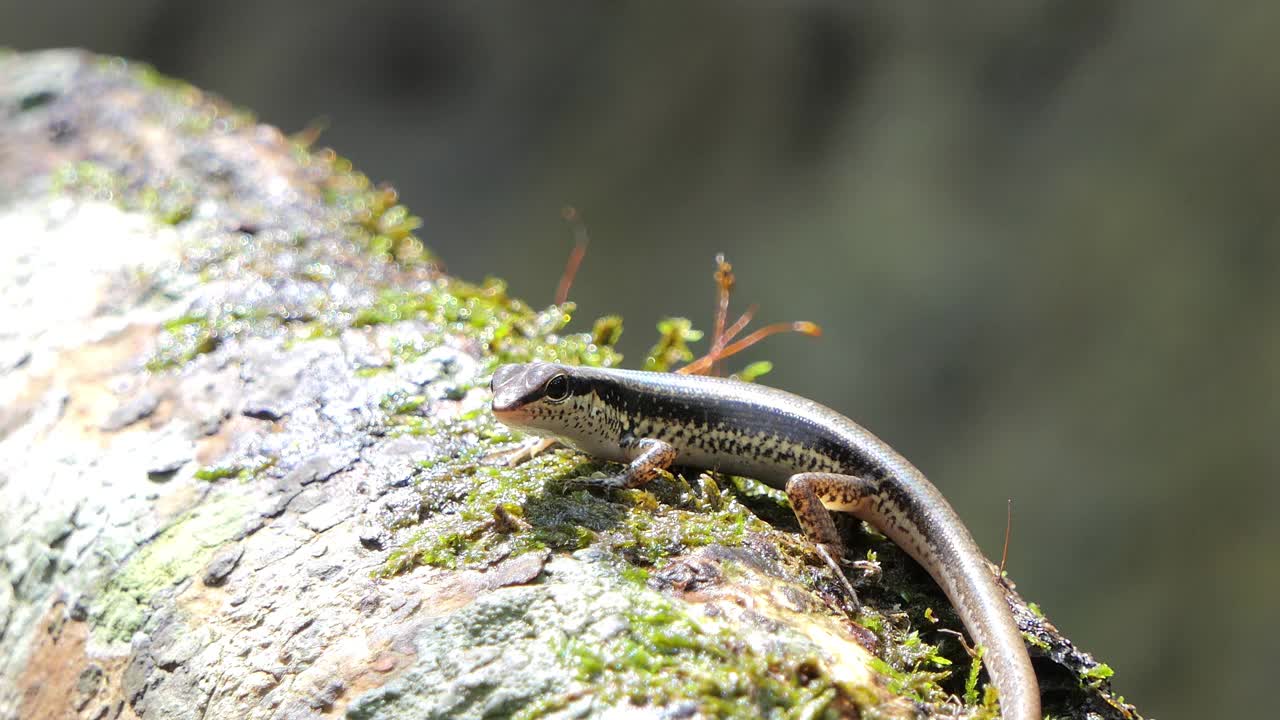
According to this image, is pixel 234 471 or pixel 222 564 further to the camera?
pixel 234 471

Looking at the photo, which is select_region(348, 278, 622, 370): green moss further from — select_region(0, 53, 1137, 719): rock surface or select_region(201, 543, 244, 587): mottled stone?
select_region(201, 543, 244, 587): mottled stone

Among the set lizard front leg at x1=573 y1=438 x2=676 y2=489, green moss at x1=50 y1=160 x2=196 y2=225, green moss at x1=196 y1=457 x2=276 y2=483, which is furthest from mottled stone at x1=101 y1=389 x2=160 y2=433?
lizard front leg at x1=573 y1=438 x2=676 y2=489

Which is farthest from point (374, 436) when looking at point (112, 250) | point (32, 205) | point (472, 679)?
point (32, 205)

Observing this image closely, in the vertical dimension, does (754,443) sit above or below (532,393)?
below

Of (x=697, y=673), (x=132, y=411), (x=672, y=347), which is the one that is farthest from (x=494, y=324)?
(x=697, y=673)

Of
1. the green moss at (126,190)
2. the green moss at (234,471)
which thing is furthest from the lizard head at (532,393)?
the green moss at (126,190)

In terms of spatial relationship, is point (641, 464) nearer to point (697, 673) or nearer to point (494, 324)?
point (697, 673)
